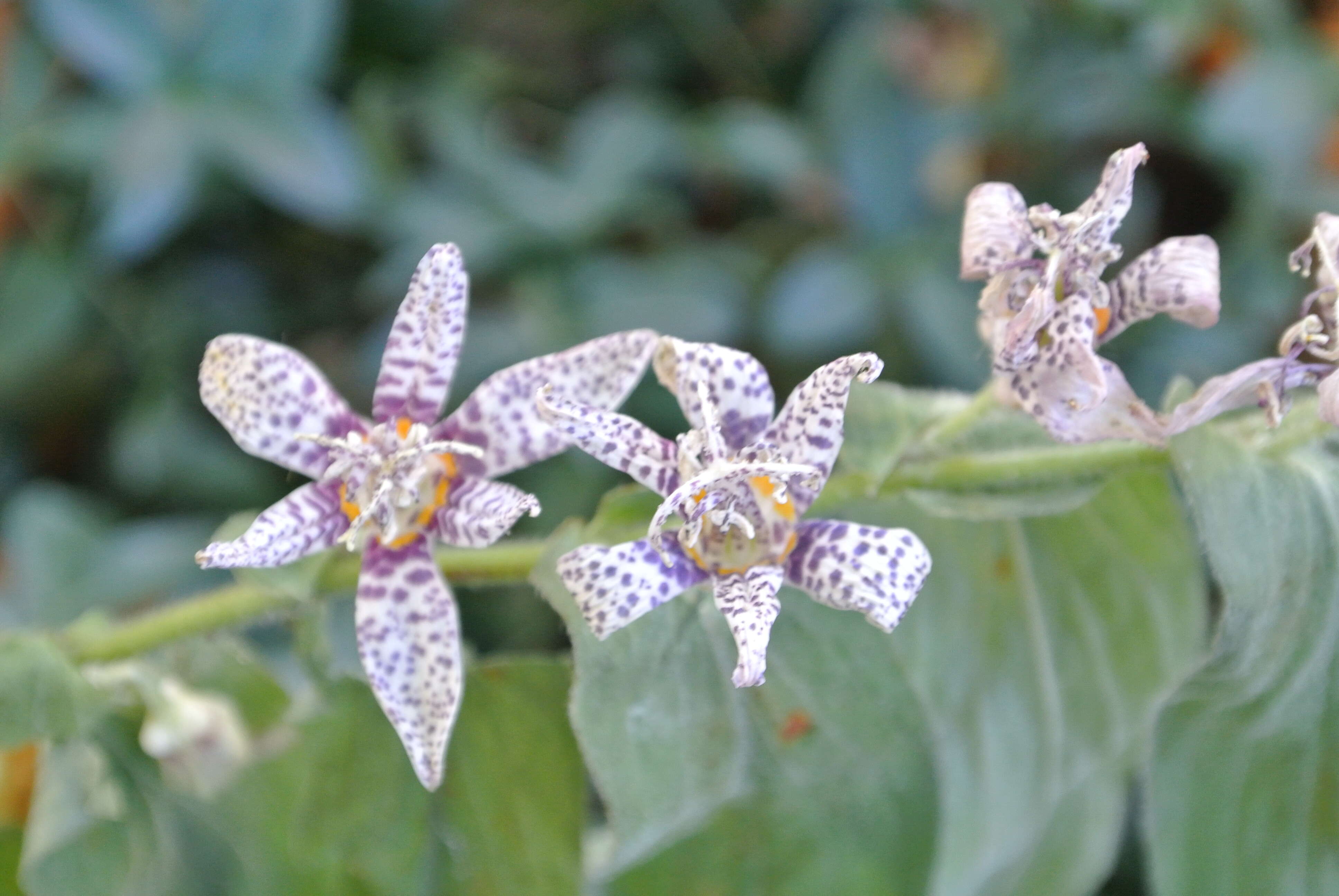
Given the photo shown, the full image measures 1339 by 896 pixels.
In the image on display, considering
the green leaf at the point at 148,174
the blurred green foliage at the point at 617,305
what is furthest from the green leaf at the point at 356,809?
the green leaf at the point at 148,174

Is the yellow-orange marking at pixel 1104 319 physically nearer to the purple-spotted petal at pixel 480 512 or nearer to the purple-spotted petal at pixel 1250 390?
the purple-spotted petal at pixel 1250 390

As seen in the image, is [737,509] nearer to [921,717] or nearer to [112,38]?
[921,717]

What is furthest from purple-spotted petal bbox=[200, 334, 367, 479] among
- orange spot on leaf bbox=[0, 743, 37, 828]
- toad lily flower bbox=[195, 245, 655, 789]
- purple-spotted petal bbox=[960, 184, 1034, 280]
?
orange spot on leaf bbox=[0, 743, 37, 828]

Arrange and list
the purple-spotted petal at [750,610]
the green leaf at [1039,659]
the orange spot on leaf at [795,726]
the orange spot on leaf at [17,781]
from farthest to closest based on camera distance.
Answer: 1. the orange spot on leaf at [17,781]
2. the green leaf at [1039,659]
3. the orange spot on leaf at [795,726]
4. the purple-spotted petal at [750,610]

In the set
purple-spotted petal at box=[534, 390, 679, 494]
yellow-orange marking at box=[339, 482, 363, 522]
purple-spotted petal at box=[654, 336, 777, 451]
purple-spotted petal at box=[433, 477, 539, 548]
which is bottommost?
yellow-orange marking at box=[339, 482, 363, 522]

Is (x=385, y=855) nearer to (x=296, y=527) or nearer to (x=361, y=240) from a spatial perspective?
(x=296, y=527)

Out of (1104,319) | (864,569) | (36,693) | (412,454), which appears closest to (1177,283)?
(1104,319)

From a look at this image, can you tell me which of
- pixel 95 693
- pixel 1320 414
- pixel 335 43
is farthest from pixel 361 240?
pixel 1320 414

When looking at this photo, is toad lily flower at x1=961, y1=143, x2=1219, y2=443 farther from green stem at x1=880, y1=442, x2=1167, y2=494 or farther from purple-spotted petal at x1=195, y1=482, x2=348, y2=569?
purple-spotted petal at x1=195, y1=482, x2=348, y2=569
